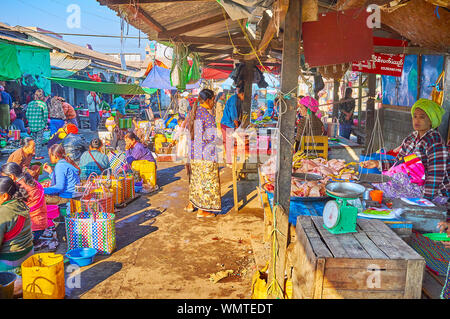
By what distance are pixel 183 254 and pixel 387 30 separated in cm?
523

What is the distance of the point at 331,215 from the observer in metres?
2.62

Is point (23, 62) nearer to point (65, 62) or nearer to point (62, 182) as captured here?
point (62, 182)

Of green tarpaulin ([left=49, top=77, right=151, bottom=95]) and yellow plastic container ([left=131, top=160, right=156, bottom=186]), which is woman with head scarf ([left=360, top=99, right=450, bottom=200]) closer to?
yellow plastic container ([left=131, top=160, right=156, bottom=186])

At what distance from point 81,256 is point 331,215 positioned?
3.22 m

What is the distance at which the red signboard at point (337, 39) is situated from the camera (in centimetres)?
400

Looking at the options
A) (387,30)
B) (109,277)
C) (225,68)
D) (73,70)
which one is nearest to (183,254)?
(109,277)

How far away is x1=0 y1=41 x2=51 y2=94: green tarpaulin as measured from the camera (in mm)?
7770

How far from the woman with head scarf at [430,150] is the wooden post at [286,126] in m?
1.70

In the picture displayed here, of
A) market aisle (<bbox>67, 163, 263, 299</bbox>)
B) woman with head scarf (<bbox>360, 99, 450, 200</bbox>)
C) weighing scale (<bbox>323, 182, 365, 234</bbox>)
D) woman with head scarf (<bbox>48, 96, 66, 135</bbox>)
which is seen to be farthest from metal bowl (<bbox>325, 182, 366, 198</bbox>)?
woman with head scarf (<bbox>48, 96, 66, 135</bbox>)

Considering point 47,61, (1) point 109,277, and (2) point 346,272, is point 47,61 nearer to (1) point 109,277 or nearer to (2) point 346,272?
(1) point 109,277

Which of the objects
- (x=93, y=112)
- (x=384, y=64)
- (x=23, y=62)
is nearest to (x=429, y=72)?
(x=384, y=64)

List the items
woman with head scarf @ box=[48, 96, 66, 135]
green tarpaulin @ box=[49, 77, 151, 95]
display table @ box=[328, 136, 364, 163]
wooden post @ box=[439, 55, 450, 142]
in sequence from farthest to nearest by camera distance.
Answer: green tarpaulin @ box=[49, 77, 151, 95] < woman with head scarf @ box=[48, 96, 66, 135] < display table @ box=[328, 136, 364, 163] < wooden post @ box=[439, 55, 450, 142]

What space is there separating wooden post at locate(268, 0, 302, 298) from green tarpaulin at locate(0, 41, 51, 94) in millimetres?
7397

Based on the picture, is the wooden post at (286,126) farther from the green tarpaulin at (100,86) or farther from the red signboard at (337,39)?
the green tarpaulin at (100,86)
